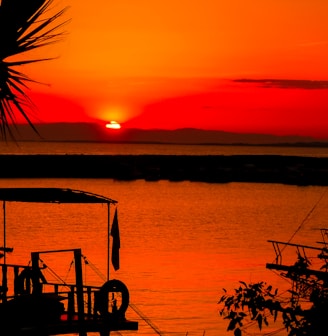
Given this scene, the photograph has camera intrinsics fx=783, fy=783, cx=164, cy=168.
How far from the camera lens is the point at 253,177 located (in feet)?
395

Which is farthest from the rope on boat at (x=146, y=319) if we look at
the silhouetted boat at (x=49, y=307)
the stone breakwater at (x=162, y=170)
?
the stone breakwater at (x=162, y=170)

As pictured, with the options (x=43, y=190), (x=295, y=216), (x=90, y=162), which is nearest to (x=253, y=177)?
(x=90, y=162)

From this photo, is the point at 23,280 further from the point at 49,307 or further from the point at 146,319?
the point at 146,319

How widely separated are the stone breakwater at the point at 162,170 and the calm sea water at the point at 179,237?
10005mm

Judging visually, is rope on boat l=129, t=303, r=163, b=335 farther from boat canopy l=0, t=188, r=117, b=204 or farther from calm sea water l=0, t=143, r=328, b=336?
boat canopy l=0, t=188, r=117, b=204

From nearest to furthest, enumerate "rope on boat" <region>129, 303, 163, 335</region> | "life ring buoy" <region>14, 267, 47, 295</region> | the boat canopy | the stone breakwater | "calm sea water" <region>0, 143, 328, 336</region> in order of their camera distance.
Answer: the boat canopy → "life ring buoy" <region>14, 267, 47, 295</region> → "rope on boat" <region>129, 303, 163, 335</region> → "calm sea water" <region>0, 143, 328, 336</region> → the stone breakwater

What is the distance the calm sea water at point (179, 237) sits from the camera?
107 feet

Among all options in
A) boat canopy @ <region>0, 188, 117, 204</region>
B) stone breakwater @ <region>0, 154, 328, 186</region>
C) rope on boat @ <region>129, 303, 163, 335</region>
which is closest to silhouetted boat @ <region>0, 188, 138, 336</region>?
boat canopy @ <region>0, 188, 117, 204</region>

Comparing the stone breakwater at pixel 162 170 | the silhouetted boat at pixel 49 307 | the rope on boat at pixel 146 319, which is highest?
the stone breakwater at pixel 162 170

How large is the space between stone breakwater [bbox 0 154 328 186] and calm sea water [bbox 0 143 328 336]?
10005mm

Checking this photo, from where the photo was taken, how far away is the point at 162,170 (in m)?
130

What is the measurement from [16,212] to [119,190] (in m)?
26.4

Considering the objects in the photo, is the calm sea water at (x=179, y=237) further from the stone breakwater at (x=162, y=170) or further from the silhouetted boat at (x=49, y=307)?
the silhouetted boat at (x=49, y=307)

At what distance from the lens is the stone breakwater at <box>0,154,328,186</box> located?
11725cm
